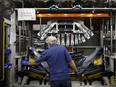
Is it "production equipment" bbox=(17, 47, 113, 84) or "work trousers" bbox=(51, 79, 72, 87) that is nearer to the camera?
"work trousers" bbox=(51, 79, 72, 87)

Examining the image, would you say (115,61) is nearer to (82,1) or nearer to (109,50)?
(109,50)

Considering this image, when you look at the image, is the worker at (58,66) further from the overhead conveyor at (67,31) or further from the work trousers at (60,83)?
the overhead conveyor at (67,31)

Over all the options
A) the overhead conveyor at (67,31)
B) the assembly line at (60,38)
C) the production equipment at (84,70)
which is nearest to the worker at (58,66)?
the assembly line at (60,38)

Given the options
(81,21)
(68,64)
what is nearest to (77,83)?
(81,21)

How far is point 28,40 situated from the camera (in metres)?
10.4

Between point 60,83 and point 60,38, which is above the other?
point 60,38

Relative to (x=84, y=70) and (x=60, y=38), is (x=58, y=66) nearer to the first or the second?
(x=84, y=70)

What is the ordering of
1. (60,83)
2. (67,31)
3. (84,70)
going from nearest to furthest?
(60,83), (84,70), (67,31)

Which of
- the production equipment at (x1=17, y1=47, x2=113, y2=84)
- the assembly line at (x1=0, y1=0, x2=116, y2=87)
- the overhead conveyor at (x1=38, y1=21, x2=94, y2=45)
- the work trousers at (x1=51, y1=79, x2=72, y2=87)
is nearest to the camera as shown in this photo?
the work trousers at (x1=51, y1=79, x2=72, y2=87)

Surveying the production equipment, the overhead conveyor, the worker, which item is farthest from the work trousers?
the overhead conveyor

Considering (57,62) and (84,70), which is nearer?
(57,62)

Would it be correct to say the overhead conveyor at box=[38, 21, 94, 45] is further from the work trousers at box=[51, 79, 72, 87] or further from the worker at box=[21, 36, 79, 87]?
the work trousers at box=[51, 79, 72, 87]

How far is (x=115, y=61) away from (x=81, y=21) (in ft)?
5.18

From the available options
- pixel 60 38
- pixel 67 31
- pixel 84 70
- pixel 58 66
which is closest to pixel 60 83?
pixel 58 66
